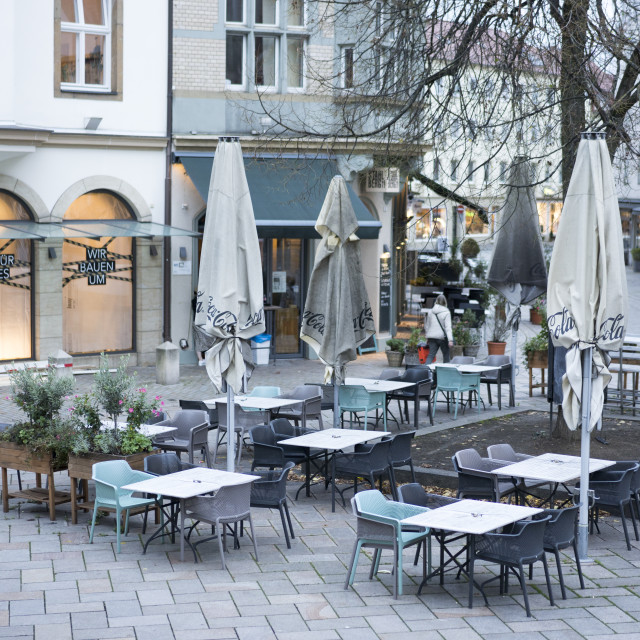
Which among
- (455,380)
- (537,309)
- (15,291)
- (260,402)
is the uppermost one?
(15,291)

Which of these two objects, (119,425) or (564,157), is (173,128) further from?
(119,425)

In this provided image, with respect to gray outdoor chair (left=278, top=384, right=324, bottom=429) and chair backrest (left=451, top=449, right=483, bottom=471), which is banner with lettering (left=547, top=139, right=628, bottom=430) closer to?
chair backrest (left=451, top=449, right=483, bottom=471)

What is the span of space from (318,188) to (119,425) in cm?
1159

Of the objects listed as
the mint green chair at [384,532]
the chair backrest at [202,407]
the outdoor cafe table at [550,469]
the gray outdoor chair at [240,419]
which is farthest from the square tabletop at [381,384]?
the mint green chair at [384,532]

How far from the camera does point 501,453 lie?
11.5 meters

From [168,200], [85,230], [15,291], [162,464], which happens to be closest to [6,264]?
[15,291]

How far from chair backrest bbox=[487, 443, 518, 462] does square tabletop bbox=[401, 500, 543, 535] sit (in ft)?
6.51

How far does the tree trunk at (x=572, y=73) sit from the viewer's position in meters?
12.7

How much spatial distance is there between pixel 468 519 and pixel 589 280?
8.53 ft

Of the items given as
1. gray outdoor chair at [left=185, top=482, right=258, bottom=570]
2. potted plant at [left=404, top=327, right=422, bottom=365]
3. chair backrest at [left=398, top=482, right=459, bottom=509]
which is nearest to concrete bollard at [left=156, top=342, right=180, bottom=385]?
potted plant at [left=404, top=327, right=422, bottom=365]

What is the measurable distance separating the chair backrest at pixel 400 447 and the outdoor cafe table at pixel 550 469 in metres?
1.32

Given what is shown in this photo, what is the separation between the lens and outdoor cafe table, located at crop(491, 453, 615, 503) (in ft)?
33.9

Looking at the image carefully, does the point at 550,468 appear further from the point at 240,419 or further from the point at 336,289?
the point at 240,419

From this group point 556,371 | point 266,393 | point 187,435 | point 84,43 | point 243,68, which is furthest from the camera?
point 243,68
